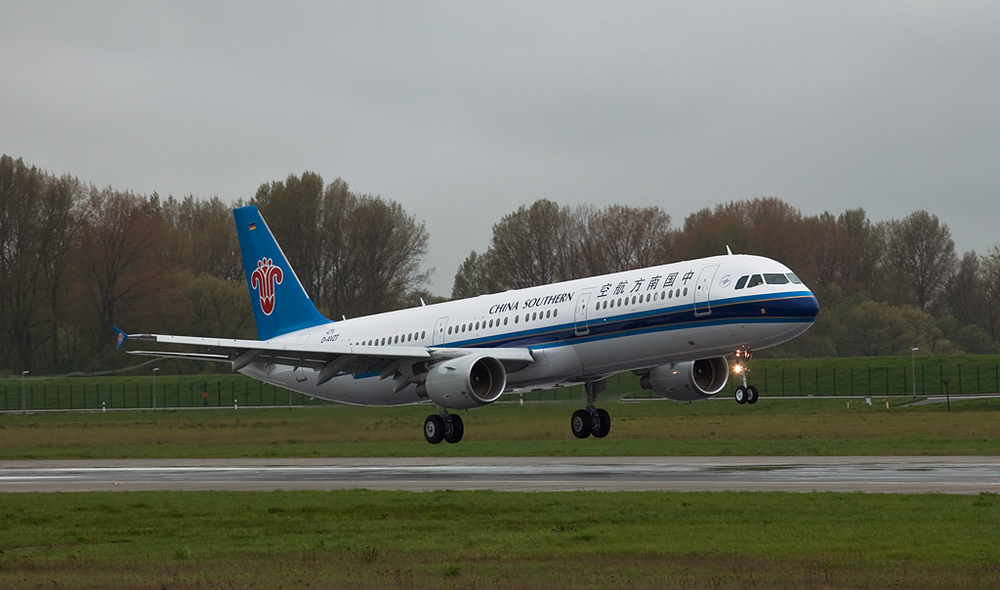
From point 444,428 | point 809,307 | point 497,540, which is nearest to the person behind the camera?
point 497,540

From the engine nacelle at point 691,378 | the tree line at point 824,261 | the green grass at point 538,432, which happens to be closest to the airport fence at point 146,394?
the green grass at point 538,432

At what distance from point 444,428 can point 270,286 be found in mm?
12614

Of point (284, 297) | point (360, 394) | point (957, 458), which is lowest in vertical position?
point (957, 458)

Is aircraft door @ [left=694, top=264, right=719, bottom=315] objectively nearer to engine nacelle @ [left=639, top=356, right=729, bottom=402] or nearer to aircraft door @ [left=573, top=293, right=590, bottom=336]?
aircraft door @ [left=573, top=293, right=590, bottom=336]

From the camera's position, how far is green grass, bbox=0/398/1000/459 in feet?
155

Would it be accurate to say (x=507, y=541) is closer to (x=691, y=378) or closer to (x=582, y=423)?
(x=691, y=378)

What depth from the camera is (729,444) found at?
53156mm

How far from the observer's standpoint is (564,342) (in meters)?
40.2

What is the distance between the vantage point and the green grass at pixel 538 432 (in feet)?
155

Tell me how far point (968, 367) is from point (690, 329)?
209 feet

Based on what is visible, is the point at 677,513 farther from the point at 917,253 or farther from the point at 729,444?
the point at 917,253

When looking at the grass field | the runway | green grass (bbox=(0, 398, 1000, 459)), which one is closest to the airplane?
green grass (bbox=(0, 398, 1000, 459))

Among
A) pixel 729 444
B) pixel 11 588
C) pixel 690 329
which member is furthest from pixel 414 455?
pixel 11 588

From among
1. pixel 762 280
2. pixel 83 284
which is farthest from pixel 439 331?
pixel 83 284
